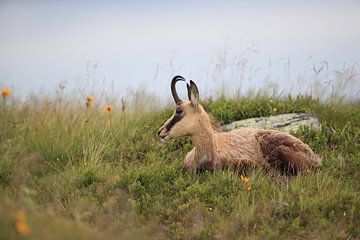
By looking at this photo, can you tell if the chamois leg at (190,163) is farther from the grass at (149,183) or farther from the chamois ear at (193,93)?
the chamois ear at (193,93)

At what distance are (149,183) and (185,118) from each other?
109cm

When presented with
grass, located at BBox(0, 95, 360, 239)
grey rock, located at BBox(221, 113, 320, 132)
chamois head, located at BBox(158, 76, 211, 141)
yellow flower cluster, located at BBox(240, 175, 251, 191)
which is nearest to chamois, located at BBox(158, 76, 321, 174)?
chamois head, located at BBox(158, 76, 211, 141)

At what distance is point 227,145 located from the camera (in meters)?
9.56

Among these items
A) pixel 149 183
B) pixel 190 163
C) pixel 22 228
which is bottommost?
pixel 149 183

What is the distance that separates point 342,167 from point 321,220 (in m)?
2.22

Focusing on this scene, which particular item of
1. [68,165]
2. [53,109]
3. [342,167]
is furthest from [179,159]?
[53,109]

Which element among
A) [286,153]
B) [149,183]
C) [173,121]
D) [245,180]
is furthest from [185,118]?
[286,153]

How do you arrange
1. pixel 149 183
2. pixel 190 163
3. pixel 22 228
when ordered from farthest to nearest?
1. pixel 190 163
2. pixel 149 183
3. pixel 22 228

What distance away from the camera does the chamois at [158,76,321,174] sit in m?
9.05

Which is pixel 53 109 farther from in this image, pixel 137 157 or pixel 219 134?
pixel 219 134

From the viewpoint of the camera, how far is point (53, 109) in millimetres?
12070

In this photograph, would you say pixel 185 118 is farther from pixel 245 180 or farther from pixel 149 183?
pixel 245 180

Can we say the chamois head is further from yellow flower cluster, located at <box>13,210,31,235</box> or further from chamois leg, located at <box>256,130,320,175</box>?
yellow flower cluster, located at <box>13,210,31,235</box>

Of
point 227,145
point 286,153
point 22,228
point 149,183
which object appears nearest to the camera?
point 22,228
